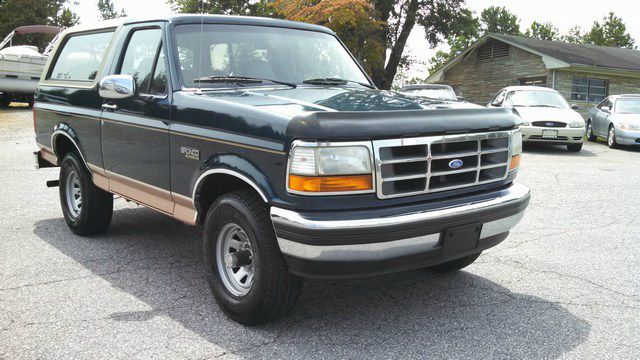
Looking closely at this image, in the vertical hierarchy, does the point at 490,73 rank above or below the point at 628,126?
above

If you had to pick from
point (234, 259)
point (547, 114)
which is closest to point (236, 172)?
point (234, 259)

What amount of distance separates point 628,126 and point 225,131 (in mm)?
14764

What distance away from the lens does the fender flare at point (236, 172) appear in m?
3.14

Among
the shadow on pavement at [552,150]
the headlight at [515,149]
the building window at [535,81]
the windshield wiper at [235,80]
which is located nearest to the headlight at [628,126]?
the shadow on pavement at [552,150]

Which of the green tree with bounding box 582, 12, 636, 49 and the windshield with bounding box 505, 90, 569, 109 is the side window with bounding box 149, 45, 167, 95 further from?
the green tree with bounding box 582, 12, 636, 49

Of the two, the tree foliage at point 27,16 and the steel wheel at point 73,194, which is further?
the tree foliage at point 27,16

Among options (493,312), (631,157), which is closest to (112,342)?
(493,312)

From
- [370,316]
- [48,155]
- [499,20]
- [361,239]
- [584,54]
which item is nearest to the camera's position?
[361,239]

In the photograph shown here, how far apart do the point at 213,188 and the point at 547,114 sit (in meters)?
12.0

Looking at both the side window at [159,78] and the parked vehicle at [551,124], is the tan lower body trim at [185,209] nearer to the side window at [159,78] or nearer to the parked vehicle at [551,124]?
the side window at [159,78]

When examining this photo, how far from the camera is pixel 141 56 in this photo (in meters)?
4.50

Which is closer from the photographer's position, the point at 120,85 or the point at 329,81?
the point at 120,85

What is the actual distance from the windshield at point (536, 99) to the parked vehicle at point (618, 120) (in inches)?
75.2

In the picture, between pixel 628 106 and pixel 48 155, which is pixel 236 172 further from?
pixel 628 106
